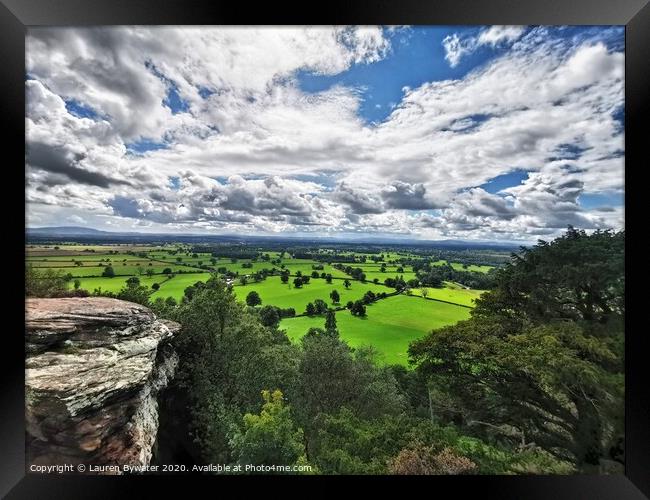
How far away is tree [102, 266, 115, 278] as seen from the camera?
465 centimetres

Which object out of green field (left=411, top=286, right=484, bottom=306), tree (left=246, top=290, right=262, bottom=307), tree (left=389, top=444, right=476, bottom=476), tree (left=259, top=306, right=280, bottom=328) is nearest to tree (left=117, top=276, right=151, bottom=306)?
tree (left=246, top=290, right=262, bottom=307)

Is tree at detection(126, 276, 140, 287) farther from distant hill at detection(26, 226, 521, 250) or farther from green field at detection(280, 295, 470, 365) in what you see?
green field at detection(280, 295, 470, 365)

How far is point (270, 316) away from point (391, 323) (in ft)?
9.55

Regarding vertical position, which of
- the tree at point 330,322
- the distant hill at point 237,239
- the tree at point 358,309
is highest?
the distant hill at point 237,239

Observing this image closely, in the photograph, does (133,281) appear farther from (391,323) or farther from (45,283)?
(391,323)

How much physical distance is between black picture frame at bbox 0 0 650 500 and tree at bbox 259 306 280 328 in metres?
3.14

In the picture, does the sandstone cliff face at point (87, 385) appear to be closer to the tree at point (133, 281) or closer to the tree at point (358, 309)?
the tree at point (133, 281)

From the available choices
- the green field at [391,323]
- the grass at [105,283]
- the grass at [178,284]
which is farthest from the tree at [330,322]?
the grass at [105,283]

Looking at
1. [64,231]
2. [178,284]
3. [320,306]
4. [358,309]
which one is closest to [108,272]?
[64,231]

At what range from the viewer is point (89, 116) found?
3.71 meters

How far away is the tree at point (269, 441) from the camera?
3309mm
